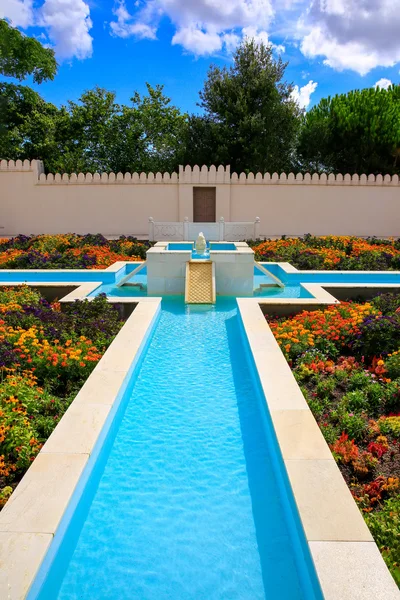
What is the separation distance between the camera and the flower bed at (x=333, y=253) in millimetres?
11133

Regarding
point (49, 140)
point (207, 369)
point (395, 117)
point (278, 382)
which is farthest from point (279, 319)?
point (49, 140)

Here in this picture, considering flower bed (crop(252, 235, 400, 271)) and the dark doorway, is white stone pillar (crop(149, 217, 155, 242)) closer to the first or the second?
the dark doorway

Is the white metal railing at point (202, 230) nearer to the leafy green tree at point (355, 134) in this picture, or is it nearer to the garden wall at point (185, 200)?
the garden wall at point (185, 200)

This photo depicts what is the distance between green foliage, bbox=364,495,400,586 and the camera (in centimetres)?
238

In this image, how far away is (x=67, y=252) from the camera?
12.4m

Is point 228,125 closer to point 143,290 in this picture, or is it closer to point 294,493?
point 143,290

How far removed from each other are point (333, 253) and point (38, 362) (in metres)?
9.44

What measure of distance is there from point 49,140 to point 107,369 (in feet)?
75.2

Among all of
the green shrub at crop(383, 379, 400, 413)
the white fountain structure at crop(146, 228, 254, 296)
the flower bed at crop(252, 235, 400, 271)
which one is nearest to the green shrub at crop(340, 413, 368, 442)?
the green shrub at crop(383, 379, 400, 413)

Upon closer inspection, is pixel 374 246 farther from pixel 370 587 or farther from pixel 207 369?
pixel 370 587

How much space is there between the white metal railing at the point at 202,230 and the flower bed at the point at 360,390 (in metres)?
9.99

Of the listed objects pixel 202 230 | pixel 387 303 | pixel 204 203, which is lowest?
Result: pixel 387 303

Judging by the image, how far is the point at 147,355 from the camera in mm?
5777

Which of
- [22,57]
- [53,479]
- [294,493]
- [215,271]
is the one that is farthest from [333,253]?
[22,57]
